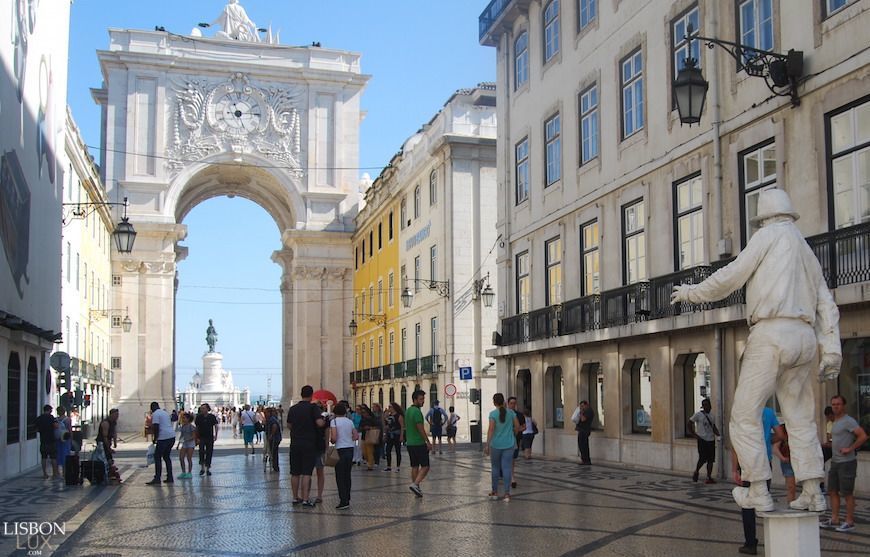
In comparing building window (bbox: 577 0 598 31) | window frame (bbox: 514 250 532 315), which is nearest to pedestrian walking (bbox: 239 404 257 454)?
window frame (bbox: 514 250 532 315)

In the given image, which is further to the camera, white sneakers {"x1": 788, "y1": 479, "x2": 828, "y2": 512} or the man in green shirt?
the man in green shirt

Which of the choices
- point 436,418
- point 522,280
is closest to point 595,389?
point 522,280

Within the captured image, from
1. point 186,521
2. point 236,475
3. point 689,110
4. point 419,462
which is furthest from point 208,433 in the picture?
point 689,110

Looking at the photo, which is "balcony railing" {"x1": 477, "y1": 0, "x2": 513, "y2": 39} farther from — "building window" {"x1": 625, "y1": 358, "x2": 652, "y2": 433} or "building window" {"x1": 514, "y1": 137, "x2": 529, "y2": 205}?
"building window" {"x1": 625, "y1": 358, "x2": 652, "y2": 433}

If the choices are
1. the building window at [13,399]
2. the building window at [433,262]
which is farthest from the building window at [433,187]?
the building window at [13,399]

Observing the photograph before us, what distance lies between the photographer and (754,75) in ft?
54.3

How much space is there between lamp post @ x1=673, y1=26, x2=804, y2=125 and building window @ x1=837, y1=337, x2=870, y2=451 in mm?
4014

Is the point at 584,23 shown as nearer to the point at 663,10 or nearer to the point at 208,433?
the point at 663,10

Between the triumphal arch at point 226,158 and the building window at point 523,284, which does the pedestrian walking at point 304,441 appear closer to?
the building window at point 523,284

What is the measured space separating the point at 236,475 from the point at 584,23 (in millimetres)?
13520

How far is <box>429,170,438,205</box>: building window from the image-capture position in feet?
139

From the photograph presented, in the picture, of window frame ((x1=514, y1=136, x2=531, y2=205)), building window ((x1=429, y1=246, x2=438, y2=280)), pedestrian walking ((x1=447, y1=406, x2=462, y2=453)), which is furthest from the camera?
building window ((x1=429, y1=246, x2=438, y2=280))

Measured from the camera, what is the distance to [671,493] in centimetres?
1605

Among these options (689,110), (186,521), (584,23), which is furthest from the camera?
(584,23)
